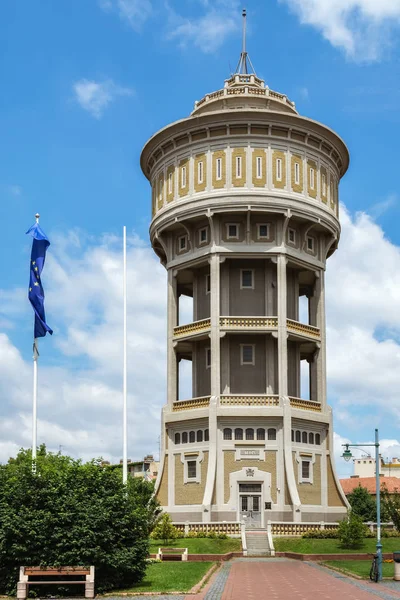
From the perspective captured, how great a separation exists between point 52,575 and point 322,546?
2584 centimetres

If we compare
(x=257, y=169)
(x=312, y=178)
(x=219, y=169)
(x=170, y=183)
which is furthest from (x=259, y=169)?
(x=170, y=183)

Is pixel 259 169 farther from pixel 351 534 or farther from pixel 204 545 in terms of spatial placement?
pixel 204 545

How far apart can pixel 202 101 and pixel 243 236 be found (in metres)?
12.4

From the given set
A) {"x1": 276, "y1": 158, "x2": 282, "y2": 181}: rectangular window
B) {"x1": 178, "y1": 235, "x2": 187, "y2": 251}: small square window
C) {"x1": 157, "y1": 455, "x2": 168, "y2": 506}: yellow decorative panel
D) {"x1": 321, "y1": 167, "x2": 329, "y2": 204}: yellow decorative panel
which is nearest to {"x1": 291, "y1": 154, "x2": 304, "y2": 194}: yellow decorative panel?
{"x1": 276, "y1": 158, "x2": 282, "y2": 181}: rectangular window

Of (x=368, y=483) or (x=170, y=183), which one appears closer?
(x=170, y=183)

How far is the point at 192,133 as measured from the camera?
210ft

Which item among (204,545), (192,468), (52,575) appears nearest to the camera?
(52,575)

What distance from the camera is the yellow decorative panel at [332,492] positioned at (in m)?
63.0

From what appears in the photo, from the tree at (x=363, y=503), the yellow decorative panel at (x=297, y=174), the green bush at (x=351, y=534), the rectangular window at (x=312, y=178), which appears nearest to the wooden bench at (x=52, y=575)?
the green bush at (x=351, y=534)

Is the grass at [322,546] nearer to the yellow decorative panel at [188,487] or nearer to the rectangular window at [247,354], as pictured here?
the yellow decorative panel at [188,487]

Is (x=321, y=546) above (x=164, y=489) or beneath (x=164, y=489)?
beneath

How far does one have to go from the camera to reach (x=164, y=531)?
52719 mm

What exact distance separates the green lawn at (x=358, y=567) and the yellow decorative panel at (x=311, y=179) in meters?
29.5

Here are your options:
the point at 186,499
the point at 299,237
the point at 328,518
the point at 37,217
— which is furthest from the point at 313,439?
the point at 37,217
